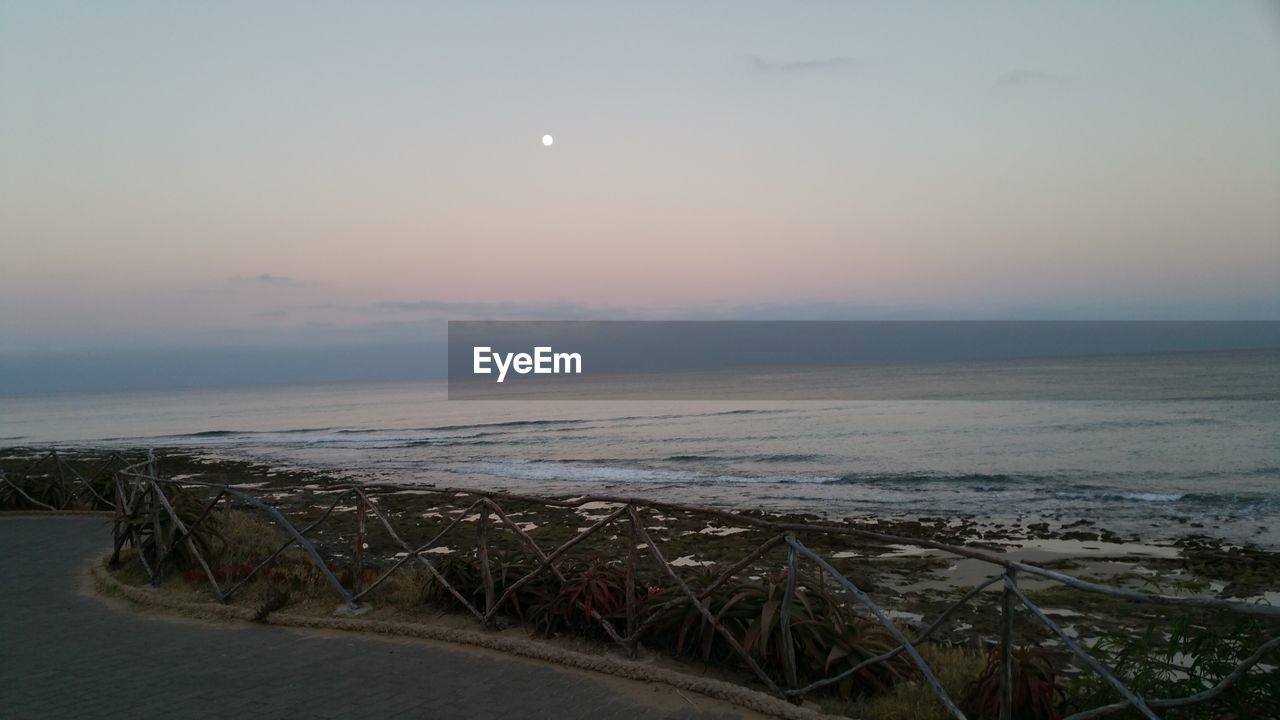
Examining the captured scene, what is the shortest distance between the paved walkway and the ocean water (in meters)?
15.2

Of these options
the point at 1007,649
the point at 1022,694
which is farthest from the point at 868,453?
the point at 1007,649

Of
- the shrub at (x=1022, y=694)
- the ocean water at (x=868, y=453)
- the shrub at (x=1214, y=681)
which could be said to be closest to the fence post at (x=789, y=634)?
the shrub at (x=1022, y=694)

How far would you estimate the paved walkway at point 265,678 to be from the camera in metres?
5.56

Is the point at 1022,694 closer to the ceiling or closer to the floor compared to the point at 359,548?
closer to the floor

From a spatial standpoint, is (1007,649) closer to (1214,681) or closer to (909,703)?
(909,703)

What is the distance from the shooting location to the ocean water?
2138 cm

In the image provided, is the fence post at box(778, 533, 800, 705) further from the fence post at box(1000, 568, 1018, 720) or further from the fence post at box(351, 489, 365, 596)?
the fence post at box(351, 489, 365, 596)

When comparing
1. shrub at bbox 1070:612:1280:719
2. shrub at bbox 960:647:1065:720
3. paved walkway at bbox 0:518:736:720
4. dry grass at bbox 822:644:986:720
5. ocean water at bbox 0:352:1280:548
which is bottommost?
ocean water at bbox 0:352:1280:548

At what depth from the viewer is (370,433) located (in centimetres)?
5372

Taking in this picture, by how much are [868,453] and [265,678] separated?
Result: 30.5 meters

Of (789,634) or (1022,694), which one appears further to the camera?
(789,634)

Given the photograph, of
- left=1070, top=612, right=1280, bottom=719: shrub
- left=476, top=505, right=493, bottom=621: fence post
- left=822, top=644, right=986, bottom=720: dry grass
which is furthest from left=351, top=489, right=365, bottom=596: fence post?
left=1070, top=612, right=1280, bottom=719: shrub

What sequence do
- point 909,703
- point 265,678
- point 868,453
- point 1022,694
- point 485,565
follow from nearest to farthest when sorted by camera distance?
point 1022,694 → point 909,703 → point 265,678 → point 485,565 → point 868,453

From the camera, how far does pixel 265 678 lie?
6.25 meters
